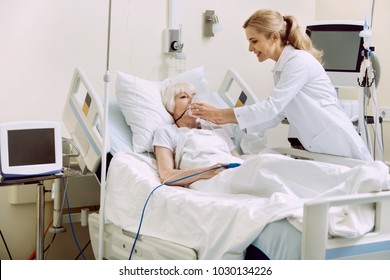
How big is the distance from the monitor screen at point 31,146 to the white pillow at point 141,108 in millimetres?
405

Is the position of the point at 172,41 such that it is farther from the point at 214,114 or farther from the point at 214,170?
the point at 214,170

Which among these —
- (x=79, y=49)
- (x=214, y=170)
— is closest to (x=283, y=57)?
(x=214, y=170)

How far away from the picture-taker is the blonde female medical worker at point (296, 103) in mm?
3027

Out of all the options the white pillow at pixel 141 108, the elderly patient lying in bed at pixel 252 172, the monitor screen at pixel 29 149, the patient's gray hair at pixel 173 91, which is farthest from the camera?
the patient's gray hair at pixel 173 91

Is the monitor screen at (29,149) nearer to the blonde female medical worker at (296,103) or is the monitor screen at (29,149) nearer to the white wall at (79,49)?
the white wall at (79,49)

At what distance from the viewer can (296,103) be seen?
10.2 ft

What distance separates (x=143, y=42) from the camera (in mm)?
3881

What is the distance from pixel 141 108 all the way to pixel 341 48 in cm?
138

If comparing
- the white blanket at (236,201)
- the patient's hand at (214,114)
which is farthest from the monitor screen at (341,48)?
the white blanket at (236,201)

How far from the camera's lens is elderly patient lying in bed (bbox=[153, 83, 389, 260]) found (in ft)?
7.09

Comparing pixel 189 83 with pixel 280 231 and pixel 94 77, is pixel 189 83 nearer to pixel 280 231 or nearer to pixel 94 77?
pixel 94 77

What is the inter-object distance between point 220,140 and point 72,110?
2.46 ft

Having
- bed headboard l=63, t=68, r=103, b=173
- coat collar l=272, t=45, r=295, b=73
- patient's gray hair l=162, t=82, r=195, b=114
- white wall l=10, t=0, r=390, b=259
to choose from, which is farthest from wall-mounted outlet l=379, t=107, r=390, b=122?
bed headboard l=63, t=68, r=103, b=173

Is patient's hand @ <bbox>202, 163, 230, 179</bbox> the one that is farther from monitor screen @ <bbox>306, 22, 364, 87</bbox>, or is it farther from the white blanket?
monitor screen @ <bbox>306, 22, 364, 87</bbox>
